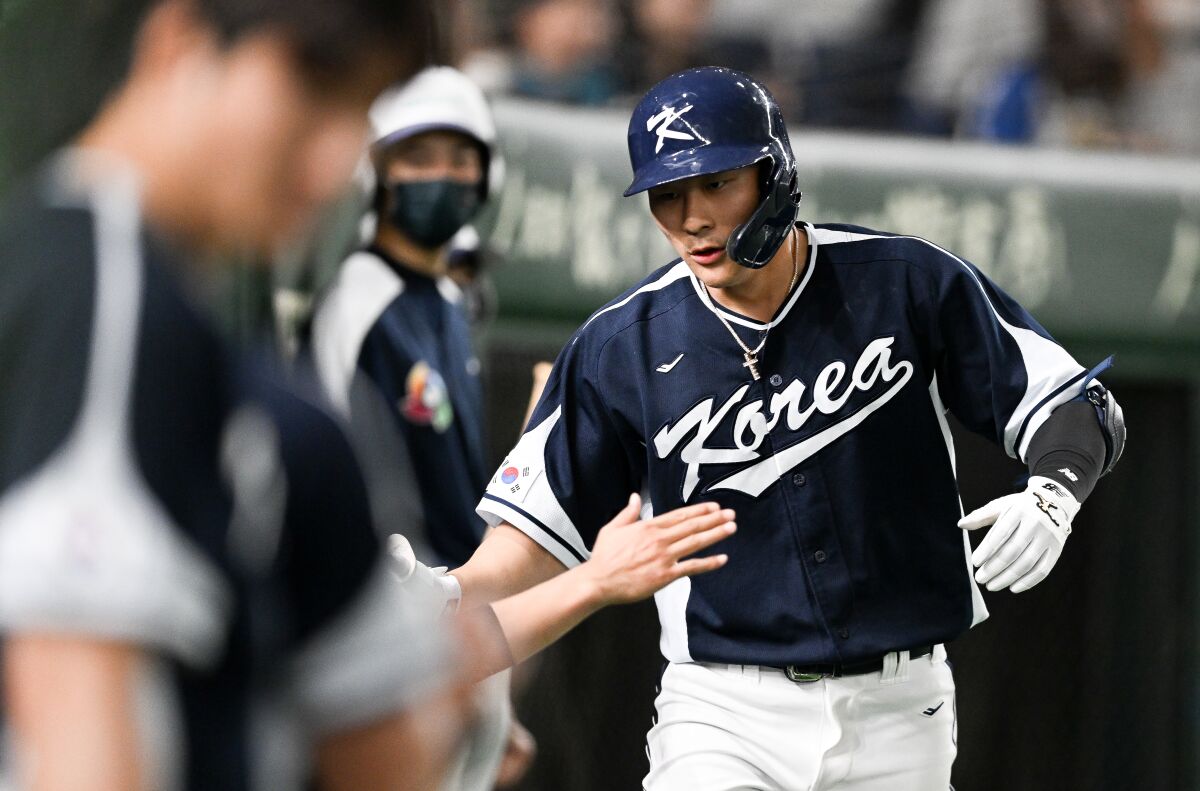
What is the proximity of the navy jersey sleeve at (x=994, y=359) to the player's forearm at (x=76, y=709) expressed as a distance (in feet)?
7.54

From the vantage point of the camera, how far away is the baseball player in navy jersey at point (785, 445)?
302 centimetres

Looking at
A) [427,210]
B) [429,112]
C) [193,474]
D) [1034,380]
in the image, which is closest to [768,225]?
[1034,380]

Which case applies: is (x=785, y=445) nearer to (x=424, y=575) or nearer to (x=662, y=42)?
(x=424, y=575)

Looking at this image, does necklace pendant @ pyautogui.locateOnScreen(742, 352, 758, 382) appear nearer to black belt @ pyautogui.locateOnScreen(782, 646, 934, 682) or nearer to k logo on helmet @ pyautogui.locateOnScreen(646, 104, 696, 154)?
k logo on helmet @ pyautogui.locateOnScreen(646, 104, 696, 154)

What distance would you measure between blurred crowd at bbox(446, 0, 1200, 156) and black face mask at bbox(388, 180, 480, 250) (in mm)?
1694

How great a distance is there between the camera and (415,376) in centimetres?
417

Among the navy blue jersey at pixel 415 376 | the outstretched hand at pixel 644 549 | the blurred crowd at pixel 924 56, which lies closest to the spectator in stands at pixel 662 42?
the blurred crowd at pixel 924 56

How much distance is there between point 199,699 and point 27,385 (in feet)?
0.78

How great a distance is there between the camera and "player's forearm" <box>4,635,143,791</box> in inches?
38.6

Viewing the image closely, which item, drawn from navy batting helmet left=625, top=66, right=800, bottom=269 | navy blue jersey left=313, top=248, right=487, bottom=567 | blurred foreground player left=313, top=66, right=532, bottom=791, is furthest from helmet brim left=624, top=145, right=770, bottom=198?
navy blue jersey left=313, top=248, right=487, bottom=567

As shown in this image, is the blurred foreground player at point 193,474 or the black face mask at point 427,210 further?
the black face mask at point 427,210

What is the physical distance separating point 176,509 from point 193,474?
0.08 ft

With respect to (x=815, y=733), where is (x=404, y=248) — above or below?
above

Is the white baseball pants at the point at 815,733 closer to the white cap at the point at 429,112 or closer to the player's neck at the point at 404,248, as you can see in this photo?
the player's neck at the point at 404,248
